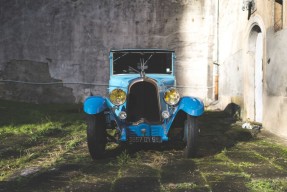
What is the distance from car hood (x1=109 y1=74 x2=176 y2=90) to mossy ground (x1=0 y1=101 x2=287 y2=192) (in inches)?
40.4

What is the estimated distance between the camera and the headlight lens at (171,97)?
16.2 feet

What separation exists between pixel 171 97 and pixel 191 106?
1.20ft

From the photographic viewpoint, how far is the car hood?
5140mm

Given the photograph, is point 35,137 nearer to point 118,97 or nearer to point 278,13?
point 118,97

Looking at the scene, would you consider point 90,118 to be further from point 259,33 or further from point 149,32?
point 149,32

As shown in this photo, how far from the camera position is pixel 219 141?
620 cm

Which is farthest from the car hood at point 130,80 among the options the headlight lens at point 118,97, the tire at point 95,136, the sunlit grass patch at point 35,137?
the sunlit grass patch at point 35,137

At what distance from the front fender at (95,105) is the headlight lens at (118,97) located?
14 cm

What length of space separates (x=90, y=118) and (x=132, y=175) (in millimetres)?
1117

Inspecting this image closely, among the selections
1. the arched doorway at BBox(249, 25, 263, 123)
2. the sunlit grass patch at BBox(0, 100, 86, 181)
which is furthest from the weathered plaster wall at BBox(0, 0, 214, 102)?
the arched doorway at BBox(249, 25, 263, 123)

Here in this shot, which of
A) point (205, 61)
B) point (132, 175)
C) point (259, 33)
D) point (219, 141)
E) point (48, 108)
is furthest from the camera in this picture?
point (205, 61)

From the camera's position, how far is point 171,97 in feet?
16.3

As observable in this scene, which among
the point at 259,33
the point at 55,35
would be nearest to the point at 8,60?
the point at 55,35

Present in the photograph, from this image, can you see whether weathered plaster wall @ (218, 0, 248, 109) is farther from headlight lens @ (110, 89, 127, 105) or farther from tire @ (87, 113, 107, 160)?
tire @ (87, 113, 107, 160)
